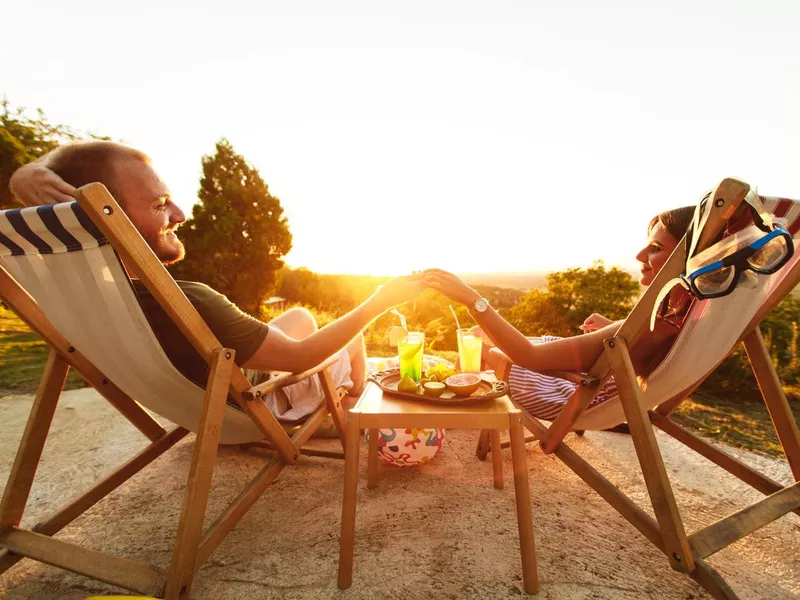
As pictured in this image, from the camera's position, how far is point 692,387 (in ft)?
6.86

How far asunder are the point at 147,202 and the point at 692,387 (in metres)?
2.63

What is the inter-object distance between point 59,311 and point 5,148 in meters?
8.26

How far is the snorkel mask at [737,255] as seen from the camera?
1157 millimetres

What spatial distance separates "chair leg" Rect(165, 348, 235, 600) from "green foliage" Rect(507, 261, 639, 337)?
15.5 feet

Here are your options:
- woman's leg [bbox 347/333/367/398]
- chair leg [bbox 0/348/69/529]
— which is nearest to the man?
chair leg [bbox 0/348/69/529]

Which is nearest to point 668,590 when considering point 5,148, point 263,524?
point 263,524

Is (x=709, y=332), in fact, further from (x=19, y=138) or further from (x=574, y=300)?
(x=19, y=138)

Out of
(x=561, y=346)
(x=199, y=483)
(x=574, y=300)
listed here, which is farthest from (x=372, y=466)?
(x=574, y=300)

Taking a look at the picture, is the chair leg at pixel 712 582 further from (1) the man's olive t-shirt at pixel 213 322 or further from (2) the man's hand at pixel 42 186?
(2) the man's hand at pixel 42 186

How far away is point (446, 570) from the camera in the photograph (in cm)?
167

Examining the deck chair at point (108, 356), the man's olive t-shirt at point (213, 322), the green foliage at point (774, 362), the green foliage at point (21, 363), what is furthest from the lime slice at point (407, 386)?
the green foliage at point (21, 363)

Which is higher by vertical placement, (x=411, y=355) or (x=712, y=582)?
(x=411, y=355)

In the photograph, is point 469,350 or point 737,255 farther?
point 469,350

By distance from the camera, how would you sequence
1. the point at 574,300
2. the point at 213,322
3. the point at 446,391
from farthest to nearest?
the point at 574,300 → the point at 446,391 → the point at 213,322
